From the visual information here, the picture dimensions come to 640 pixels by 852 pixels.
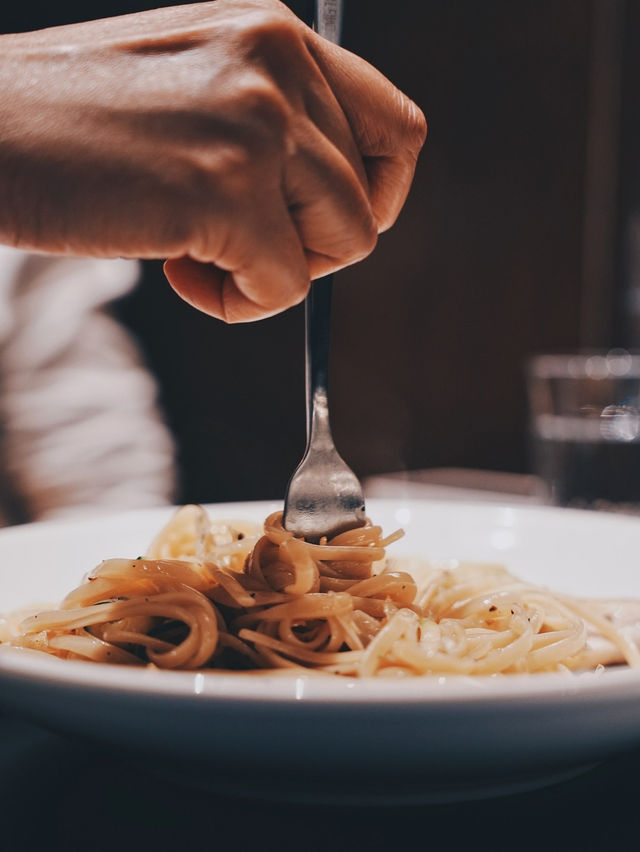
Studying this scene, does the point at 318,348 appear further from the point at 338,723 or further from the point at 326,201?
the point at 338,723

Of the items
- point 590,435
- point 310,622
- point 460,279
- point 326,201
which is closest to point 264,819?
point 310,622

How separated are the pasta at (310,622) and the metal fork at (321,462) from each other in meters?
0.02

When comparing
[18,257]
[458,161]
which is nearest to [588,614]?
[18,257]

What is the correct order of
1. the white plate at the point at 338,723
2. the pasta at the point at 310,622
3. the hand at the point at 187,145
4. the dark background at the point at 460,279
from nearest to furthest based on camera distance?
1. the white plate at the point at 338,723
2. the hand at the point at 187,145
3. the pasta at the point at 310,622
4. the dark background at the point at 460,279

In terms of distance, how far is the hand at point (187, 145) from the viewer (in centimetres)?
55

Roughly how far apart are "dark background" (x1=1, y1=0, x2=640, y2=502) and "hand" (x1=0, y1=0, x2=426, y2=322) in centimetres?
262

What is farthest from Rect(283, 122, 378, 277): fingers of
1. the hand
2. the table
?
the table

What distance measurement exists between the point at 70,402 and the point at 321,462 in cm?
177

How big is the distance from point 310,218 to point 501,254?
3.42 metres

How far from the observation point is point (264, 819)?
0.48 m

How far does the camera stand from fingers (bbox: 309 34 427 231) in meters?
0.62

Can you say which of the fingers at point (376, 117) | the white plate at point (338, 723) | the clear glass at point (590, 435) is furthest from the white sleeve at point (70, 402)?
the white plate at point (338, 723)

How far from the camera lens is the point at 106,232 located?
1.88 feet

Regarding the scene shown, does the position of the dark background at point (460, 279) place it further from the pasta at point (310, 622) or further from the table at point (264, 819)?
the table at point (264, 819)
